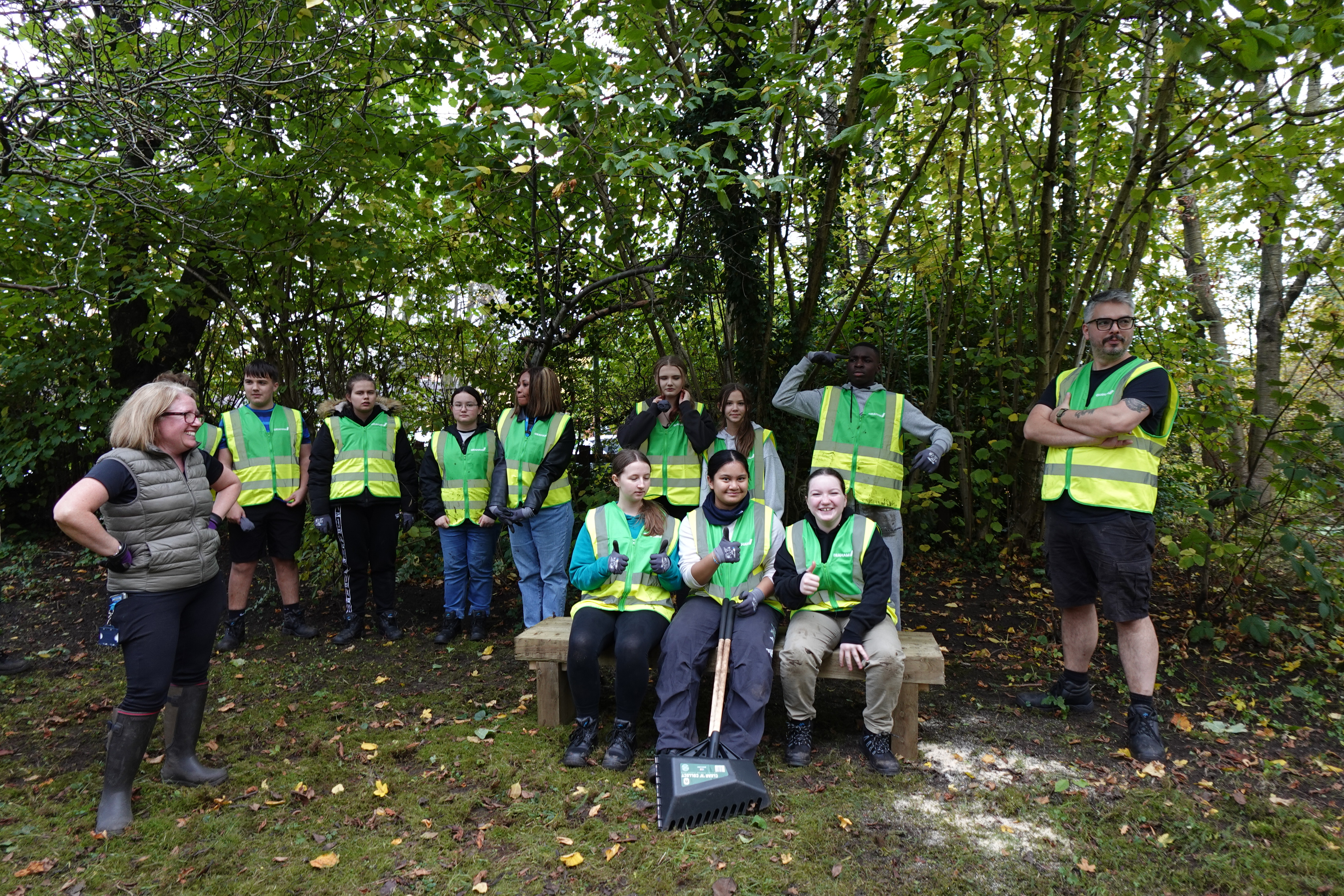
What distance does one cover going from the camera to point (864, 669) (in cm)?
331

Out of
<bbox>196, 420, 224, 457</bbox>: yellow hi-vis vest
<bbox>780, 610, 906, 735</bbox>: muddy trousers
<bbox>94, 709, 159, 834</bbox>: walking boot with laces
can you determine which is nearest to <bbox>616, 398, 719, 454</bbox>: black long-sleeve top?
<bbox>780, 610, 906, 735</bbox>: muddy trousers

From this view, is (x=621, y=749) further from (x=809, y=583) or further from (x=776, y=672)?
(x=809, y=583)

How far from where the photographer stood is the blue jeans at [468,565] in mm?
5125

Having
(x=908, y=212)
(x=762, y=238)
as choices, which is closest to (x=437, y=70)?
(x=762, y=238)

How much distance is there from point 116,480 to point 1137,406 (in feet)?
13.8

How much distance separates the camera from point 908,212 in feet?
19.7

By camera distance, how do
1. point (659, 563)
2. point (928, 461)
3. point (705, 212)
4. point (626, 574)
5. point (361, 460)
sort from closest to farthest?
point (659, 563) < point (626, 574) < point (928, 461) < point (361, 460) < point (705, 212)

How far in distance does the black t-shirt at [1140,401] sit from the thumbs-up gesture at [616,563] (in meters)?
2.12

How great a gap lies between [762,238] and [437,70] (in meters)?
2.82

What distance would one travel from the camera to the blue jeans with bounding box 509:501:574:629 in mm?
4914

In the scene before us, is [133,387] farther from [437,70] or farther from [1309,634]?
[1309,634]

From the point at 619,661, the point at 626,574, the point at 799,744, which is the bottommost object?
the point at 799,744

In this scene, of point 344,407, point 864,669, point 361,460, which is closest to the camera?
point 864,669

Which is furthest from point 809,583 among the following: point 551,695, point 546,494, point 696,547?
point 546,494
